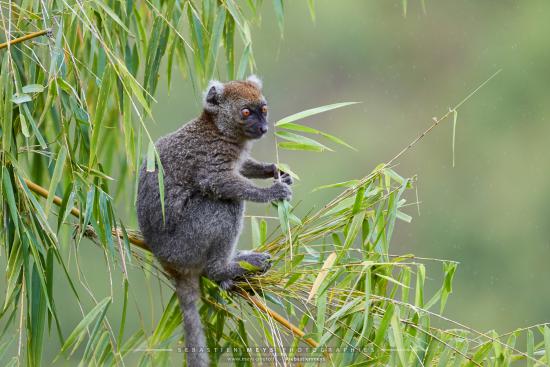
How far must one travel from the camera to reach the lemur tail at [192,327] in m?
4.14

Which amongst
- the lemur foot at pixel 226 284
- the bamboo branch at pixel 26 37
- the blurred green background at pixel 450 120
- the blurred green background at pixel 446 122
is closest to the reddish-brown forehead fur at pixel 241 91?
the lemur foot at pixel 226 284

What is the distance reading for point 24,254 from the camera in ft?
11.6

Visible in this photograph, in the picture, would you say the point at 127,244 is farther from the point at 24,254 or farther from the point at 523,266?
the point at 523,266

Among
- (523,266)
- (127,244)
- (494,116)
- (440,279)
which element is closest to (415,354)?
(127,244)

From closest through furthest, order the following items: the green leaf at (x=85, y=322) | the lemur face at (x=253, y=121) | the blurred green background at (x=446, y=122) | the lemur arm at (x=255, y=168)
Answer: the green leaf at (x=85, y=322) → the lemur face at (x=253, y=121) → the lemur arm at (x=255, y=168) → the blurred green background at (x=446, y=122)

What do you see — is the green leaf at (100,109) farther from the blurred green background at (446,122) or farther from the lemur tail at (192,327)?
the blurred green background at (446,122)

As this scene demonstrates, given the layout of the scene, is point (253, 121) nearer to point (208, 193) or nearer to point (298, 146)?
point (208, 193)

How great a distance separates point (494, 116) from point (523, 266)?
269 centimetres

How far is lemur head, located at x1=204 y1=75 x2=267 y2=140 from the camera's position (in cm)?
489

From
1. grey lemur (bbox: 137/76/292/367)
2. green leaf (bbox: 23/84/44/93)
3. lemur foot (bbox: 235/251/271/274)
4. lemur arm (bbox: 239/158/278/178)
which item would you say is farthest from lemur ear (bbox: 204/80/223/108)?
green leaf (bbox: 23/84/44/93)

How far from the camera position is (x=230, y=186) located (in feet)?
15.3

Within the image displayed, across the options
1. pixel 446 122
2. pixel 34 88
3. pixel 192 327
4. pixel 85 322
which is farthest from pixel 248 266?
pixel 446 122

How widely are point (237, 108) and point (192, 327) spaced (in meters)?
1.30

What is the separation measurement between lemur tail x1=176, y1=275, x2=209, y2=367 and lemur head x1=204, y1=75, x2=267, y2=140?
3.14 ft
